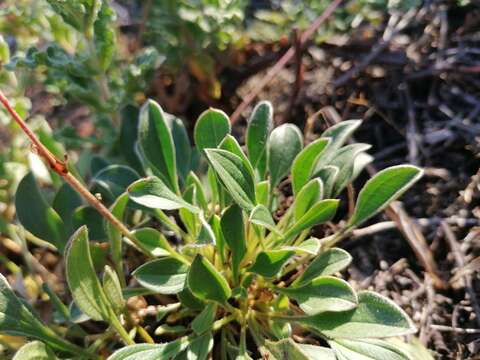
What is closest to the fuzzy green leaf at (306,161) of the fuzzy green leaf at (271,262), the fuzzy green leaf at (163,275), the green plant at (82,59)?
the fuzzy green leaf at (271,262)

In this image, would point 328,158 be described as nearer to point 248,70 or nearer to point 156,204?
point 156,204

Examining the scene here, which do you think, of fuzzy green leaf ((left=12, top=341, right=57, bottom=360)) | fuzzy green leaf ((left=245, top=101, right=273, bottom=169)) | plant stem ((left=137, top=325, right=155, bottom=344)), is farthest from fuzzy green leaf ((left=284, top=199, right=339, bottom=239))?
fuzzy green leaf ((left=12, top=341, right=57, bottom=360))

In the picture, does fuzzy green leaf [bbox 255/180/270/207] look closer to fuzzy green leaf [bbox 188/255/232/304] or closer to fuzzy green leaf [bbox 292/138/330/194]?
fuzzy green leaf [bbox 292/138/330/194]

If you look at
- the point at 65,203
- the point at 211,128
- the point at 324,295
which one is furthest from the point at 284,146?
the point at 65,203

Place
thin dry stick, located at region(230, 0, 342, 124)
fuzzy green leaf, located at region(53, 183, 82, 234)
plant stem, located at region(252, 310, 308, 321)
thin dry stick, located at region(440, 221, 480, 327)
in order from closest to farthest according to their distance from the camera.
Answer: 1. plant stem, located at region(252, 310, 308, 321)
2. thin dry stick, located at region(440, 221, 480, 327)
3. fuzzy green leaf, located at region(53, 183, 82, 234)
4. thin dry stick, located at region(230, 0, 342, 124)

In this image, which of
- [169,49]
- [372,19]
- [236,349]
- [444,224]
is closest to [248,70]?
[169,49]

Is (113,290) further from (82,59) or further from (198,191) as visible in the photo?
(82,59)
